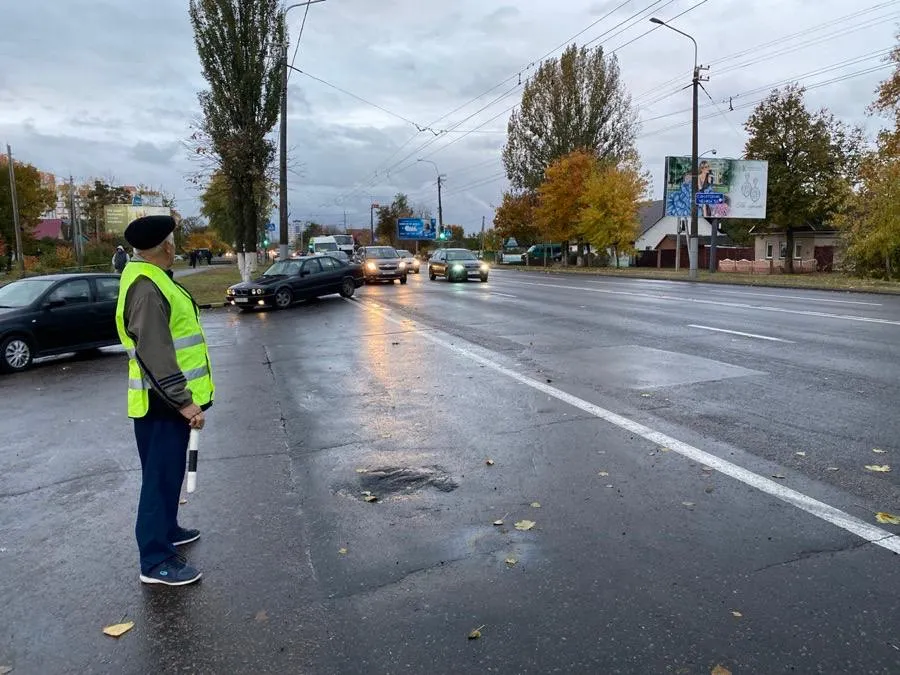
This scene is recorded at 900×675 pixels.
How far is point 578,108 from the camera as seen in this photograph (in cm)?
5334

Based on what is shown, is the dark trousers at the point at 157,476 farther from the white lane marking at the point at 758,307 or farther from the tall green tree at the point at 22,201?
the tall green tree at the point at 22,201

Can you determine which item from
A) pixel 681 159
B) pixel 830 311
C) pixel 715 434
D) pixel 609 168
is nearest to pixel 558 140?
pixel 609 168

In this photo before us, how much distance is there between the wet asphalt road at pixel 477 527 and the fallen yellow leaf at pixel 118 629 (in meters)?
0.05

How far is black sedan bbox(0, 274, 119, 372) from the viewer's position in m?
10.2

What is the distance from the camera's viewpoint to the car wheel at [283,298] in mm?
19389

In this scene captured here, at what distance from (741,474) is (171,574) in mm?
3671

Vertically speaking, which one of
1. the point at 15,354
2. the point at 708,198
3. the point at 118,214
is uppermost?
the point at 118,214

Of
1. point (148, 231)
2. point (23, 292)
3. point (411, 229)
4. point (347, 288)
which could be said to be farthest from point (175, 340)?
point (411, 229)

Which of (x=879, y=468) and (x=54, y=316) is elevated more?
(x=54, y=316)

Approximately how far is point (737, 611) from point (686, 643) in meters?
0.38

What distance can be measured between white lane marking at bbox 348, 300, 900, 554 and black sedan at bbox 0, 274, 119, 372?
7307mm

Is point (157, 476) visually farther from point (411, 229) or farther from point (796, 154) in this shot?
point (411, 229)

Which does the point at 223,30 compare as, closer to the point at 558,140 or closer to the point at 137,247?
the point at 137,247

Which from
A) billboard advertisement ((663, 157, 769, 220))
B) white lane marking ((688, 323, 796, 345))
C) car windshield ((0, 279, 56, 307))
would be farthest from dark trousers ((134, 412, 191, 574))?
billboard advertisement ((663, 157, 769, 220))
